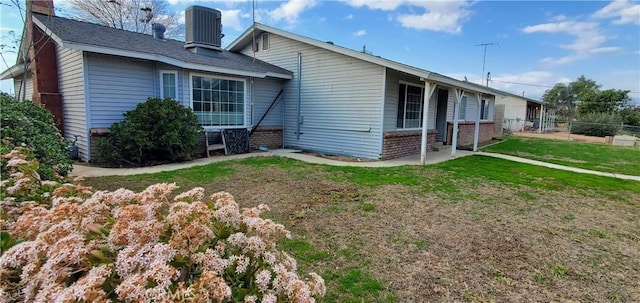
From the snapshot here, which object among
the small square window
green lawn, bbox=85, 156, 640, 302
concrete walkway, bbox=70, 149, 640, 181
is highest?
the small square window

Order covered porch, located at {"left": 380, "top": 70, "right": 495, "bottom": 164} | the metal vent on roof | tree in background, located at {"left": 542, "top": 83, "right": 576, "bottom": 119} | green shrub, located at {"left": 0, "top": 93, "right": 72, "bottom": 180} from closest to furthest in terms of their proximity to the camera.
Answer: green shrub, located at {"left": 0, "top": 93, "right": 72, "bottom": 180} < covered porch, located at {"left": 380, "top": 70, "right": 495, "bottom": 164} < the metal vent on roof < tree in background, located at {"left": 542, "top": 83, "right": 576, "bottom": 119}

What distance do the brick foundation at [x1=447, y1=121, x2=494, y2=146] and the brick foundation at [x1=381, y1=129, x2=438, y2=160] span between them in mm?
2983

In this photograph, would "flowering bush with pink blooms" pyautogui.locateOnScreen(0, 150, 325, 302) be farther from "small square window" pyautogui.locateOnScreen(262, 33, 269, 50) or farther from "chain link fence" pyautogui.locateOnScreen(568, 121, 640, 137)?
"chain link fence" pyautogui.locateOnScreen(568, 121, 640, 137)

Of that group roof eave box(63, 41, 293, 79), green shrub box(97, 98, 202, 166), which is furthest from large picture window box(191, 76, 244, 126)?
green shrub box(97, 98, 202, 166)

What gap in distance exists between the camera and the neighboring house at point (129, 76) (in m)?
7.92

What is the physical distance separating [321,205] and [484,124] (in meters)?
15.4

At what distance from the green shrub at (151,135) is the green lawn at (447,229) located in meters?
1.44


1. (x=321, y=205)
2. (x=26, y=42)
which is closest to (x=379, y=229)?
(x=321, y=205)

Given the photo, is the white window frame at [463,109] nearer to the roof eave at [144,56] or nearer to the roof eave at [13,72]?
the roof eave at [144,56]

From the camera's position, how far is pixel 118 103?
8.37 meters

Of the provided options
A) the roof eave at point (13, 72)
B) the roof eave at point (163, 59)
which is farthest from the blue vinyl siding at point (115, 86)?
the roof eave at point (13, 72)

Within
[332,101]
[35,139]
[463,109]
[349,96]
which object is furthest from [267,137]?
[463,109]

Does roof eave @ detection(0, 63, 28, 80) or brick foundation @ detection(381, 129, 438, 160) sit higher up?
roof eave @ detection(0, 63, 28, 80)

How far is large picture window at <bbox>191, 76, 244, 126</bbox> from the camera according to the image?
964 cm
